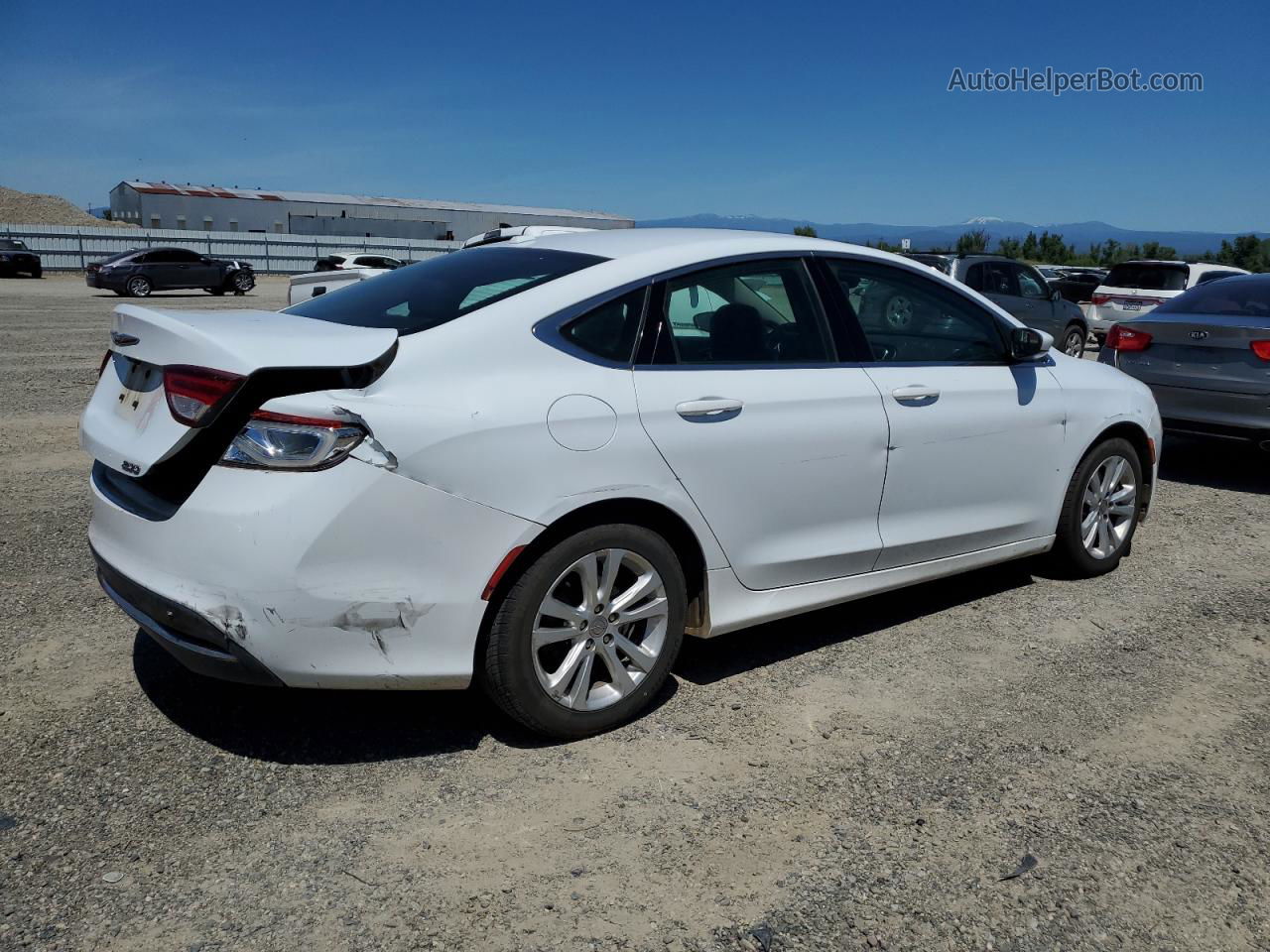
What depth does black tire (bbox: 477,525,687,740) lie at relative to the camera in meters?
3.31

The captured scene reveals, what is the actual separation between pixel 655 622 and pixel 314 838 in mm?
1280

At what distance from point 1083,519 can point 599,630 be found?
9.75 ft

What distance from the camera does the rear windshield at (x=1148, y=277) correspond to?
1866 cm

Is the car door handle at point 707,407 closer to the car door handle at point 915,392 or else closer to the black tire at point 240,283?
the car door handle at point 915,392

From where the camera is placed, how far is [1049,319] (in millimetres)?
16500

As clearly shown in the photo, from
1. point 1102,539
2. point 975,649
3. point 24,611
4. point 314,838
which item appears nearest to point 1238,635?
point 1102,539

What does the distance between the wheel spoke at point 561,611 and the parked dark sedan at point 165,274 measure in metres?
30.3

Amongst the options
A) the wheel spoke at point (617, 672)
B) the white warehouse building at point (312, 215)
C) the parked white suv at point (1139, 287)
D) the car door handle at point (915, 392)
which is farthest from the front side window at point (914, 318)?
the white warehouse building at point (312, 215)

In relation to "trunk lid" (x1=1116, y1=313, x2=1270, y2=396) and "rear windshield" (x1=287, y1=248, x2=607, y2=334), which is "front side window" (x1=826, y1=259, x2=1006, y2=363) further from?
"trunk lid" (x1=1116, y1=313, x2=1270, y2=396)

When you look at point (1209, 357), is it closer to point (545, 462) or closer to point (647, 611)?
point (647, 611)

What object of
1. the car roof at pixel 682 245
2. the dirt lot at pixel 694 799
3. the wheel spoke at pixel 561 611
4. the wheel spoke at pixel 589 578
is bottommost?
the dirt lot at pixel 694 799

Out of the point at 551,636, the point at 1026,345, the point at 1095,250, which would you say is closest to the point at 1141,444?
the point at 1026,345

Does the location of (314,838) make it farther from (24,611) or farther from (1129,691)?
(1129,691)

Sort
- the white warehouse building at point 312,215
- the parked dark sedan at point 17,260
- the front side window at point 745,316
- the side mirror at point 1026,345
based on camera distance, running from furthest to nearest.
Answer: the white warehouse building at point 312,215 < the parked dark sedan at point 17,260 < the side mirror at point 1026,345 < the front side window at point 745,316
